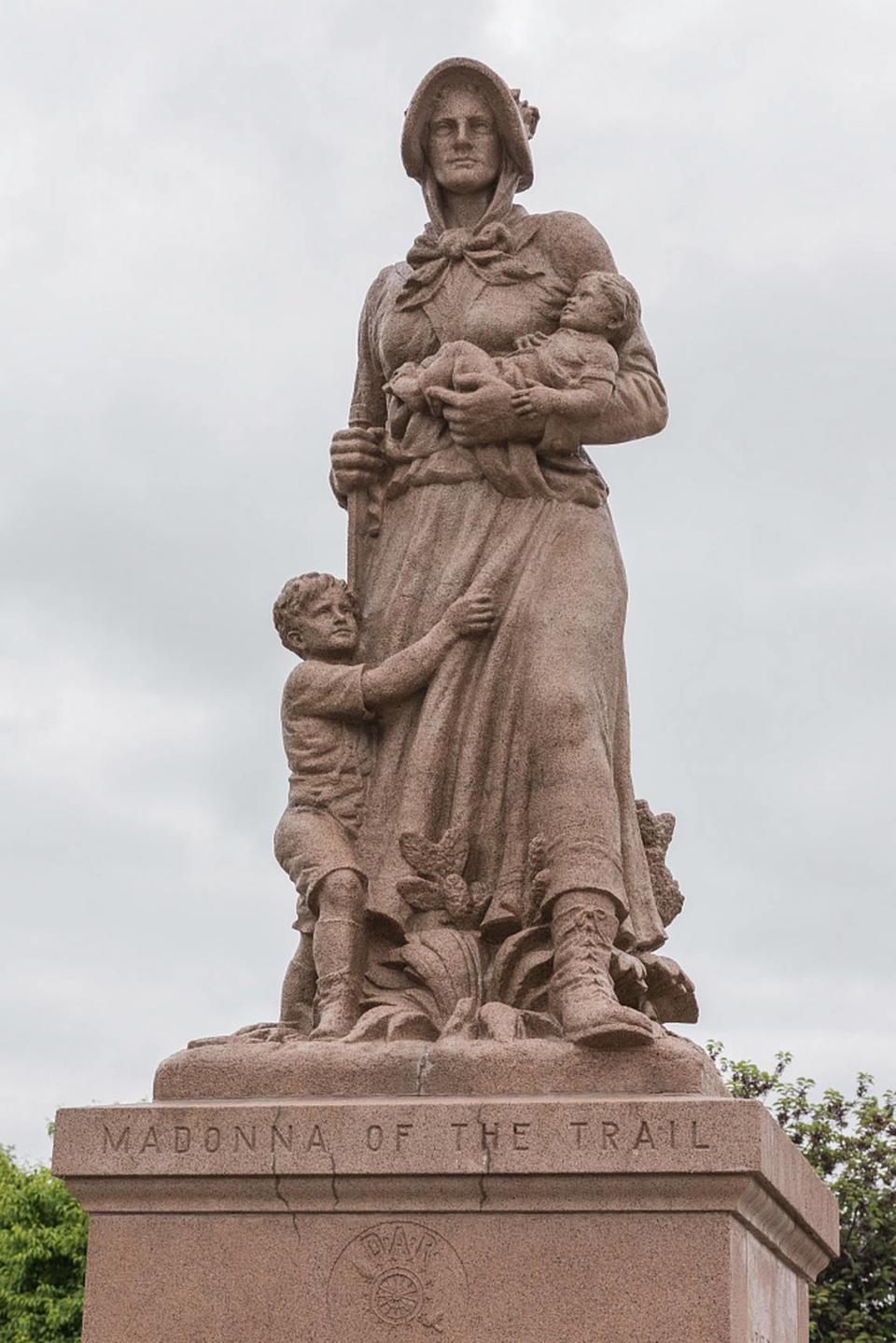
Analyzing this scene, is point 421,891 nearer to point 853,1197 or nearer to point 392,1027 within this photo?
point 392,1027

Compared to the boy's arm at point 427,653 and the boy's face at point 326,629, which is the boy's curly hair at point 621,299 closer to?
the boy's arm at point 427,653

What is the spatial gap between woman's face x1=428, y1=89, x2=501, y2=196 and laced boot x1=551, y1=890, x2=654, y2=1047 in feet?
11.2

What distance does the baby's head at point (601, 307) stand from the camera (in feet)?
33.8

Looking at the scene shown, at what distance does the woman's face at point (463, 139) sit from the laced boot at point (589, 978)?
3417 mm

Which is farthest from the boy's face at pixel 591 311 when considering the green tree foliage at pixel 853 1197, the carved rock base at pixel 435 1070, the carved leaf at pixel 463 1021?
the green tree foliage at pixel 853 1197

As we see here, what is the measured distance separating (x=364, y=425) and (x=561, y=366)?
47.2 inches

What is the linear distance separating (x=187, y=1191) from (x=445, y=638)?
256 centimetres

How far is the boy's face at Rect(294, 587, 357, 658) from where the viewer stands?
10.2m

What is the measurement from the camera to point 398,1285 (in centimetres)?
852

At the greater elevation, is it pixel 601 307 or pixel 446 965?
pixel 601 307

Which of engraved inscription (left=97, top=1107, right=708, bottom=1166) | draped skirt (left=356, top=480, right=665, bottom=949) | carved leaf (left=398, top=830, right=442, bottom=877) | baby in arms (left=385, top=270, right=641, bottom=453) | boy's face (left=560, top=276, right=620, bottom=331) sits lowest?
engraved inscription (left=97, top=1107, right=708, bottom=1166)

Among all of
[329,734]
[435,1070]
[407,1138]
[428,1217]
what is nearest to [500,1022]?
[435,1070]

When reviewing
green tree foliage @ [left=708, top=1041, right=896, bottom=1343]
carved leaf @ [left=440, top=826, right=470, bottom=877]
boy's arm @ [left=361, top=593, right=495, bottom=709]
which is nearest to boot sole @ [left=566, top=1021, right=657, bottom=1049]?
carved leaf @ [left=440, top=826, right=470, bottom=877]

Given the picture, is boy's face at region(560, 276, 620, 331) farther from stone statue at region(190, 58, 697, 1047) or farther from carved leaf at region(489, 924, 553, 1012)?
carved leaf at region(489, 924, 553, 1012)
